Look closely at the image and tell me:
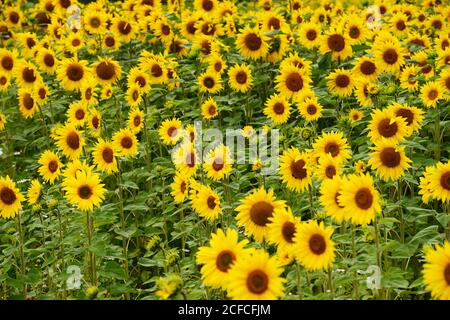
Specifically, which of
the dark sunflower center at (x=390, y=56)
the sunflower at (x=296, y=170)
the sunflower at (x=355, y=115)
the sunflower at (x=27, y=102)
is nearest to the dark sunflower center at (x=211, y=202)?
the sunflower at (x=296, y=170)

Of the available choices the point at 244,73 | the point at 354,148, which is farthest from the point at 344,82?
the point at 244,73

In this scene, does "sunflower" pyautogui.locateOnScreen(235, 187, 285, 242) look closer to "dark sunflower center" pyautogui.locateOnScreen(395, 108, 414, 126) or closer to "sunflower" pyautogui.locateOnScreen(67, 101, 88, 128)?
"dark sunflower center" pyautogui.locateOnScreen(395, 108, 414, 126)

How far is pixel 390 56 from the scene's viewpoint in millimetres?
5891

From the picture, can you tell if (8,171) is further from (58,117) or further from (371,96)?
(371,96)

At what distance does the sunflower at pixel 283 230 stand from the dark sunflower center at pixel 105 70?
10.4ft

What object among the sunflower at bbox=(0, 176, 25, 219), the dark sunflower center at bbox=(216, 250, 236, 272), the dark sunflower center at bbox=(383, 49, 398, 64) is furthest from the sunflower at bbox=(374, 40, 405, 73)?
the dark sunflower center at bbox=(216, 250, 236, 272)

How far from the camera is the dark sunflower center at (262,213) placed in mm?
3490

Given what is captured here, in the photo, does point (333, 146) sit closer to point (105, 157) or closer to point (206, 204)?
point (206, 204)

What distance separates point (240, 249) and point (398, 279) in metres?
0.95

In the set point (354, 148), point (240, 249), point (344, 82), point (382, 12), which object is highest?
point (382, 12)

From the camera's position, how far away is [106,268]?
4.36 metres

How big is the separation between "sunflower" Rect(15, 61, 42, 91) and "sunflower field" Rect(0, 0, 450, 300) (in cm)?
2

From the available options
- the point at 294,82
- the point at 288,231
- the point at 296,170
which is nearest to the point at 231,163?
the point at 296,170

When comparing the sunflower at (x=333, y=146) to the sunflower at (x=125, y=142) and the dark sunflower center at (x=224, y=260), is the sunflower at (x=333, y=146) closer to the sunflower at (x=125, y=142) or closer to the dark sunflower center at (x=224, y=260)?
the sunflower at (x=125, y=142)
